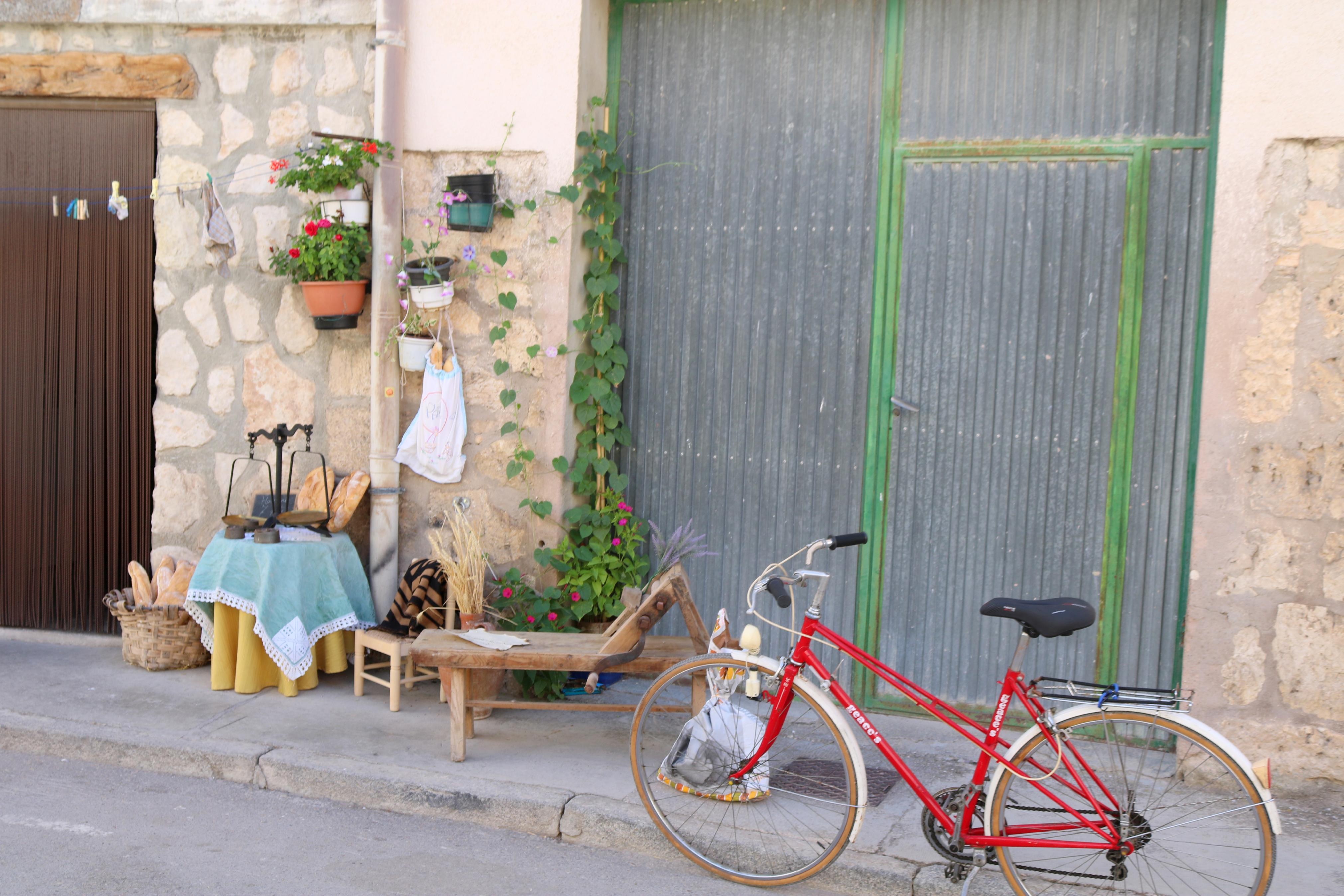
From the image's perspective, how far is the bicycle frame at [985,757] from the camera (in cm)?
328

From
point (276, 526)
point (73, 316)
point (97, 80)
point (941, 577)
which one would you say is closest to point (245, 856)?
point (276, 526)

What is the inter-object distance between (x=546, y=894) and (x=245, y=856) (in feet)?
3.39

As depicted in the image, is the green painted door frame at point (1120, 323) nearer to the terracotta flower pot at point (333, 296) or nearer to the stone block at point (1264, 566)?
the stone block at point (1264, 566)

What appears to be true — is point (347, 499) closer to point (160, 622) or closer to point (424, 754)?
point (160, 622)

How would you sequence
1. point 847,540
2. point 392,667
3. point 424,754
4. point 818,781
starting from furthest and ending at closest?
point 392,667 → point 424,754 → point 818,781 → point 847,540

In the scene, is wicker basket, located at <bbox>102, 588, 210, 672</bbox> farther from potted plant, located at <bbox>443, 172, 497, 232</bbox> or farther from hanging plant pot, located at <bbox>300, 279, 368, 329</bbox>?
potted plant, located at <bbox>443, 172, 497, 232</bbox>

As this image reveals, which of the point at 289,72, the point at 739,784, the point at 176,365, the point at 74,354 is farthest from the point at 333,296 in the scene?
the point at 739,784

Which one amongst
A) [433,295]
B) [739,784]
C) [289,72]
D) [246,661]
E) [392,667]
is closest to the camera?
[739,784]

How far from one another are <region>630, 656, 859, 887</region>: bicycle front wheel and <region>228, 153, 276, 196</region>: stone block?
3373 mm

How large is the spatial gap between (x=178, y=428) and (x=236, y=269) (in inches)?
33.8

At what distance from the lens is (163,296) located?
5.83 m

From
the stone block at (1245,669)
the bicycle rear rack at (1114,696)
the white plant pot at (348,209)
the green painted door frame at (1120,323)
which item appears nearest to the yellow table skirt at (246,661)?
the white plant pot at (348,209)

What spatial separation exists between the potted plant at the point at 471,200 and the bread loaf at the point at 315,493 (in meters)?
1.37

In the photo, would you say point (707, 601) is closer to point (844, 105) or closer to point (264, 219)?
point (844, 105)
